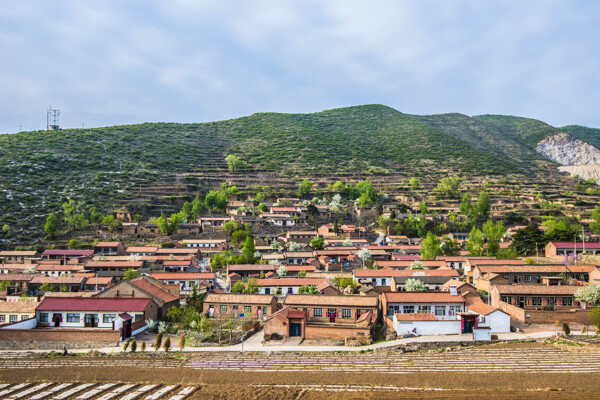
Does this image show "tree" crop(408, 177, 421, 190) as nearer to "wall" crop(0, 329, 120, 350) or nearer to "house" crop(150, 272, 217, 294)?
"house" crop(150, 272, 217, 294)

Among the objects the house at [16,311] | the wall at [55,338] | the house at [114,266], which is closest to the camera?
the wall at [55,338]

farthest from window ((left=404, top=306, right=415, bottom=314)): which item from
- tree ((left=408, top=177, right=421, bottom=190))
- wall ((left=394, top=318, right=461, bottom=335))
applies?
tree ((left=408, top=177, right=421, bottom=190))

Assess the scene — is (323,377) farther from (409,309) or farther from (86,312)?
(86,312)

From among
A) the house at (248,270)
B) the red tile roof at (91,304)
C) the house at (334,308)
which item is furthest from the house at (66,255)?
the house at (334,308)

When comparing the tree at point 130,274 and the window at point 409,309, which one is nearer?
the window at point 409,309

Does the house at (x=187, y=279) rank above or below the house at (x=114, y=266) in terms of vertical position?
below

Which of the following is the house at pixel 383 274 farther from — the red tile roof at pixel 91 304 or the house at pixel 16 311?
the house at pixel 16 311

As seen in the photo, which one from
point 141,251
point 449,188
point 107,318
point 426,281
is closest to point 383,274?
point 426,281
